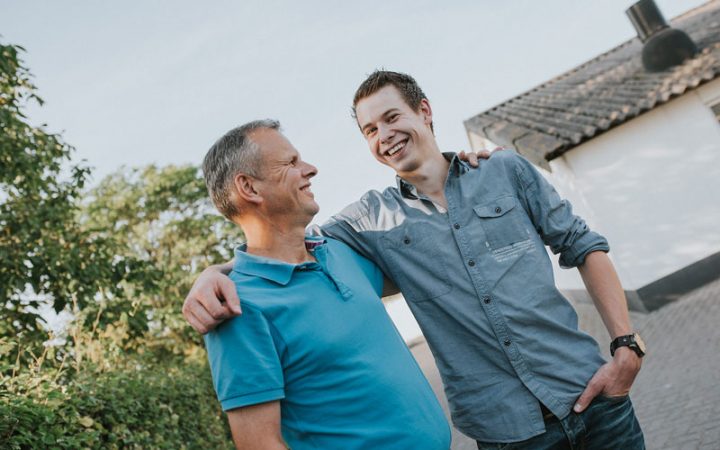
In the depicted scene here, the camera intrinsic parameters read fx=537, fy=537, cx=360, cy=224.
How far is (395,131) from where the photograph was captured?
2545 millimetres

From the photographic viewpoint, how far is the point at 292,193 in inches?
83.1

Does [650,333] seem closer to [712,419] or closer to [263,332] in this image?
[712,419]

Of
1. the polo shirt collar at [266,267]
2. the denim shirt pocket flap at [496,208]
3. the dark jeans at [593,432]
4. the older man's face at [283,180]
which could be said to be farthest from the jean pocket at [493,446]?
the older man's face at [283,180]

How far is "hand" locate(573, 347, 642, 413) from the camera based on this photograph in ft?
6.83

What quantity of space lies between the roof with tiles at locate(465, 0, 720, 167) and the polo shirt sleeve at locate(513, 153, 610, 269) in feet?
28.6

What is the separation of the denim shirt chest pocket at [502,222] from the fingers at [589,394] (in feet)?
2.05

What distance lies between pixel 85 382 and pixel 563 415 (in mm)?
3304

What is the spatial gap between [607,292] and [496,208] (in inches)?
23.5

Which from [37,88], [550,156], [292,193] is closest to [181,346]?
[37,88]

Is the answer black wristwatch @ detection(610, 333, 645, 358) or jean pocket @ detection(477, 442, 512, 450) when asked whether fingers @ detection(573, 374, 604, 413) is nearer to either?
black wristwatch @ detection(610, 333, 645, 358)

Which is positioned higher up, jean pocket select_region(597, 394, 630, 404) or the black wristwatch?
the black wristwatch

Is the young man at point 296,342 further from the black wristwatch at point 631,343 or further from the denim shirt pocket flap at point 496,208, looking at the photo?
the black wristwatch at point 631,343

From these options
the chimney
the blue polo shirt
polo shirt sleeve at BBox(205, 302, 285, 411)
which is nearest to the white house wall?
the chimney

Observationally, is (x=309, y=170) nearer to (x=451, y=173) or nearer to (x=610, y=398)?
(x=451, y=173)
